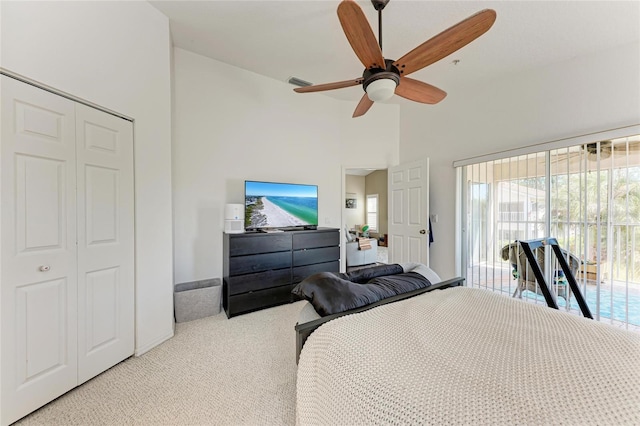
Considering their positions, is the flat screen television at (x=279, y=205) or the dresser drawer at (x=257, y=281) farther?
the flat screen television at (x=279, y=205)

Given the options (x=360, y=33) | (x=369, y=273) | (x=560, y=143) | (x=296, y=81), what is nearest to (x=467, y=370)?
(x=369, y=273)

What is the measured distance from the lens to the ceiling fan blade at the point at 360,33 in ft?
4.14

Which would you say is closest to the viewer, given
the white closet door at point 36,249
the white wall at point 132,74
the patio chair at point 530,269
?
the white closet door at point 36,249

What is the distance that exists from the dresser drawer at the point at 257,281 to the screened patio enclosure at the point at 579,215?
2.69m

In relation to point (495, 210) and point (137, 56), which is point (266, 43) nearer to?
point (137, 56)

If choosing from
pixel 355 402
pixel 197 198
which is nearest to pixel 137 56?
pixel 197 198

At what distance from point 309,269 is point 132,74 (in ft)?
8.87

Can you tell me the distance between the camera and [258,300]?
113 inches

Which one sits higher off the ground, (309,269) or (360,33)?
(360,33)

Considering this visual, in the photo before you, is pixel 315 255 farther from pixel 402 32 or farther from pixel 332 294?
pixel 402 32

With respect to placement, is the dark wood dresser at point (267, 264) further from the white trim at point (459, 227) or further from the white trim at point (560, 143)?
the white trim at point (560, 143)

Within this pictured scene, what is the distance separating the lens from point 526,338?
1.03 m

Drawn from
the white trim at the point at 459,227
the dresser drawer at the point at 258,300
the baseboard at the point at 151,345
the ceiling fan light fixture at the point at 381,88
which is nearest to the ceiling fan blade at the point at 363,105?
the ceiling fan light fixture at the point at 381,88

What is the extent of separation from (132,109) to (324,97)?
8.98ft
